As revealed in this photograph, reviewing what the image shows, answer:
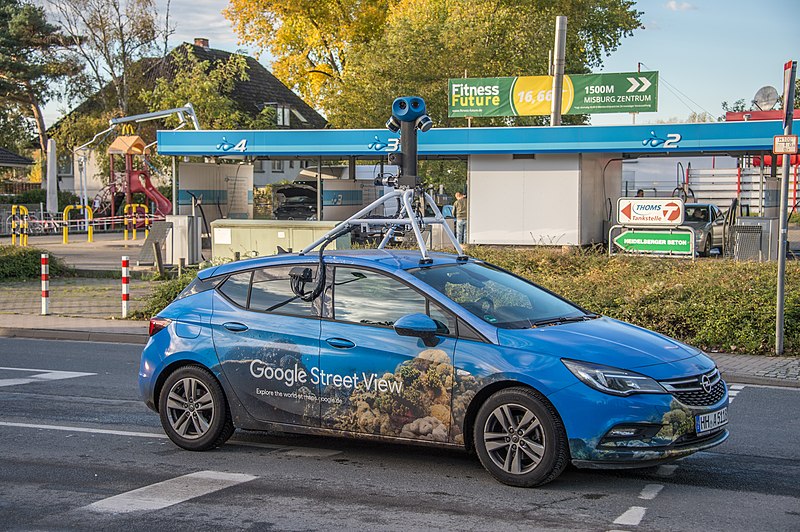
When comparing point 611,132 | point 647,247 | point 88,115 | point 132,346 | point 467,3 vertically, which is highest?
point 467,3

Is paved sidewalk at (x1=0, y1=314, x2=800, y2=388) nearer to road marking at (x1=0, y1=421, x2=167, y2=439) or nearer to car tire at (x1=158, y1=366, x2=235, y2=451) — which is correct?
road marking at (x1=0, y1=421, x2=167, y2=439)

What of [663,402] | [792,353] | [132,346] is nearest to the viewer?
[663,402]

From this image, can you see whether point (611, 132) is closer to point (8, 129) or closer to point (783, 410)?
point (783, 410)

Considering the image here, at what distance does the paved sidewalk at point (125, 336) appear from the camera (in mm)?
11438

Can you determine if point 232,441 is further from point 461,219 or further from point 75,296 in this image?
point 461,219

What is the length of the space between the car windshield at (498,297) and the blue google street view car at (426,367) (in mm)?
17

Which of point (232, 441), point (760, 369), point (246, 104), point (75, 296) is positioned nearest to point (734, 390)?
point (760, 369)

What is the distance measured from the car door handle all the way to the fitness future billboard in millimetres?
23595

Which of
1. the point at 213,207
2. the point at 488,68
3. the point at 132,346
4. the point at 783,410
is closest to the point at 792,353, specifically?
the point at 783,410

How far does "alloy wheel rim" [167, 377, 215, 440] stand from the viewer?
779 centimetres

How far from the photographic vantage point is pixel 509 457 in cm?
663

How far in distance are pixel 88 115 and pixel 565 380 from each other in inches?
2340

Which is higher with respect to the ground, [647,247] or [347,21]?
[347,21]

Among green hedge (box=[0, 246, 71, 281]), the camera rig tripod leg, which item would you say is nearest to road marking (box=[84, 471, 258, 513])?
the camera rig tripod leg
